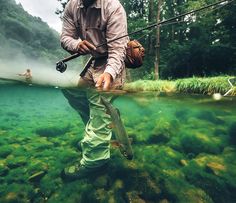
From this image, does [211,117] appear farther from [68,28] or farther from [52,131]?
[68,28]

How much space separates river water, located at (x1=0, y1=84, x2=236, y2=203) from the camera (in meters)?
3.02

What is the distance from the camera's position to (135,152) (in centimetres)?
415

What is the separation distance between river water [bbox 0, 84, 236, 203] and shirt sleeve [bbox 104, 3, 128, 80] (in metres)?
1.15

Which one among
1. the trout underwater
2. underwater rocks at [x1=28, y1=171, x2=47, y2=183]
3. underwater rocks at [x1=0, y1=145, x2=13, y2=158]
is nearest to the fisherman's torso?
the trout underwater

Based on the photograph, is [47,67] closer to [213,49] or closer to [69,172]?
[213,49]

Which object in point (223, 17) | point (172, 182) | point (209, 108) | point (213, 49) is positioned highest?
point (223, 17)

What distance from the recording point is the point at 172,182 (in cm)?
345

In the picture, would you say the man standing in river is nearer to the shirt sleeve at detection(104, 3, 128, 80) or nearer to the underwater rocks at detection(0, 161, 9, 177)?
the shirt sleeve at detection(104, 3, 128, 80)

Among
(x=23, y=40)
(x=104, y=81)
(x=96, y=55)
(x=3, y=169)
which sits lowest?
(x=3, y=169)

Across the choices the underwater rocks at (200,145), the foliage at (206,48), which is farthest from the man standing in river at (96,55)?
the foliage at (206,48)

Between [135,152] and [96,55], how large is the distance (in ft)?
4.94

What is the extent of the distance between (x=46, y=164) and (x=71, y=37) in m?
1.65

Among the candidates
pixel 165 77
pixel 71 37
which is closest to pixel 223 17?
pixel 165 77

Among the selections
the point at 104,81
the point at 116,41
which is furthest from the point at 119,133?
the point at 116,41
